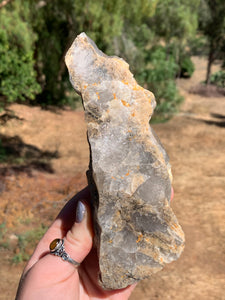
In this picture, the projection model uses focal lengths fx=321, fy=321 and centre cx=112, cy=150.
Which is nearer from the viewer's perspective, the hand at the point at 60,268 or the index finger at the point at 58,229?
the hand at the point at 60,268

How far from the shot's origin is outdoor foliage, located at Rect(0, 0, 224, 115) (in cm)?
1075

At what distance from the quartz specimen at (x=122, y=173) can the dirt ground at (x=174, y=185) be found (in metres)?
2.75

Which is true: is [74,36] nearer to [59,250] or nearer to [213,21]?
[213,21]

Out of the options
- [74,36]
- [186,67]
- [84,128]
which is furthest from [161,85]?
[186,67]

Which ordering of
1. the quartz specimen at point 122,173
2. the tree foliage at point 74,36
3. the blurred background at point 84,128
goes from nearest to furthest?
the quartz specimen at point 122,173 → the blurred background at point 84,128 → the tree foliage at point 74,36

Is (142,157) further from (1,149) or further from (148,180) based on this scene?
(1,149)

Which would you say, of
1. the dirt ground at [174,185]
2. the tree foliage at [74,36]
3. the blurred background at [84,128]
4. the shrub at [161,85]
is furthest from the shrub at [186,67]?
the dirt ground at [174,185]

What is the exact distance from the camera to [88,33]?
13.7 metres

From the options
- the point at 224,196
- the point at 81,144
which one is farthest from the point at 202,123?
the point at 224,196

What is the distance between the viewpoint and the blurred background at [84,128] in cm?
582

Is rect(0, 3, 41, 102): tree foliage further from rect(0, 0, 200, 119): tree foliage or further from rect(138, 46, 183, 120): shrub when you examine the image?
rect(138, 46, 183, 120): shrub

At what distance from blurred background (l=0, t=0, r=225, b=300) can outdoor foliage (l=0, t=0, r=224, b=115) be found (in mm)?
53

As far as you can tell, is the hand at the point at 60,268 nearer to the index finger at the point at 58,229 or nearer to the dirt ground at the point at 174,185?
the index finger at the point at 58,229

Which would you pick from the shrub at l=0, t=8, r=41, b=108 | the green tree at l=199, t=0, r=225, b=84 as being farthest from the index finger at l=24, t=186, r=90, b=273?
the green tree at l=199, t=0, r=225, b=84
